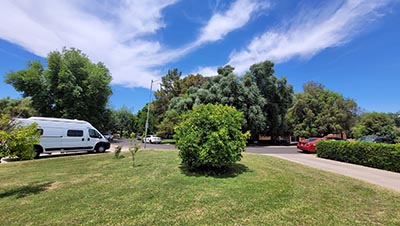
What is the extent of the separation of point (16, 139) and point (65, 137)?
9495 mm

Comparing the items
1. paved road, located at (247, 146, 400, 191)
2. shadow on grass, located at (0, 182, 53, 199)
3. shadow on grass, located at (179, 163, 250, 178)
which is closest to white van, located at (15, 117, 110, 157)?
shadow on grass, located at (0, 182, 53, 199)

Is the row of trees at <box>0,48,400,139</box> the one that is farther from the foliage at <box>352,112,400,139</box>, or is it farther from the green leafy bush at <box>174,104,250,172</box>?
the green leafy bush at <box>174,104,250,172</box>

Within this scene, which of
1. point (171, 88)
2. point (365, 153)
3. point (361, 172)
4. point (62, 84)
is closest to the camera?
point (361, 172)

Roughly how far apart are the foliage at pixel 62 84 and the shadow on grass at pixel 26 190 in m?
22.9

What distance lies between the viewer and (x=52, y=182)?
7105 mm

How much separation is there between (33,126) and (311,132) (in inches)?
1495

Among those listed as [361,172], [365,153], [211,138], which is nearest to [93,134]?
[211,138]

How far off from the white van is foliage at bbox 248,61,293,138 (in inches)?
896

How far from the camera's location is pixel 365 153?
36.1 feet

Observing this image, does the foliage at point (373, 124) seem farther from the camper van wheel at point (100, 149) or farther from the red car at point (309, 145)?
the camper van wheel at point (100, 149)

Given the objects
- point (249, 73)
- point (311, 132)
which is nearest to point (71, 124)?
point (249, 73)

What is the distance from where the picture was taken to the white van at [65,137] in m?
13.5

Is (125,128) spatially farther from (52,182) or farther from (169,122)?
(52,182)

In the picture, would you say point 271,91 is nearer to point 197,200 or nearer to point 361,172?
point 361,172
